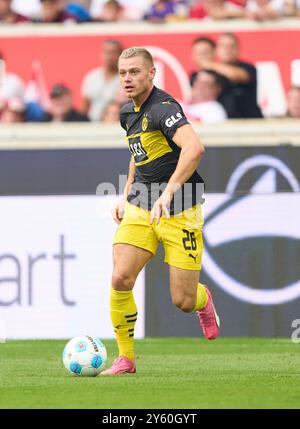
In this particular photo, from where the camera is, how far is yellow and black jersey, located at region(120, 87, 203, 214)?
8.02m

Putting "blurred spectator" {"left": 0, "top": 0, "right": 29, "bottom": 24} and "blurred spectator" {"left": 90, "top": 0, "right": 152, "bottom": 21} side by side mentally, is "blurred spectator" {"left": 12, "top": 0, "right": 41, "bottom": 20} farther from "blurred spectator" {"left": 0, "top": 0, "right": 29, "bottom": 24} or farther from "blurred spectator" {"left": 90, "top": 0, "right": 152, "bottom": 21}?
"blurred spectator" {"left": 90, "top": 0, "right": 152, "bottom": 21}

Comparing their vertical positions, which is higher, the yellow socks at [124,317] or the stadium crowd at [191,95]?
the stadium crowd at [191,95]

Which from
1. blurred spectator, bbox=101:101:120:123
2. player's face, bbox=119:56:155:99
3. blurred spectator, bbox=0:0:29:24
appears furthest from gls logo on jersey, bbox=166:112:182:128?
blurred spectator, bbox=0:0:29:24

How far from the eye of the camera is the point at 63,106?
13.9 metres

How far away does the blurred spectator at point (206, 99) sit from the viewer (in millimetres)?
13312

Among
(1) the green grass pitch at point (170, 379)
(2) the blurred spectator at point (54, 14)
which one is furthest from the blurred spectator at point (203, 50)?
(1) the green grass pitch at point (170, 379)

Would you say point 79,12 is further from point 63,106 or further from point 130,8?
point 63,106

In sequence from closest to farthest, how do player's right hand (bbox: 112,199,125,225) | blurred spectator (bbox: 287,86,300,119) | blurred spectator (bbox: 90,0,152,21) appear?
player's right hand (bbox: 112,199,125,225)
blurred spectator (bbox: 287,86,300,119)
blurred spectator (bbox: 90,0,152,21)

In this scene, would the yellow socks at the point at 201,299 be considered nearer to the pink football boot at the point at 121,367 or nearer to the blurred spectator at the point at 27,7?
the pink football boot at the point at 121,367

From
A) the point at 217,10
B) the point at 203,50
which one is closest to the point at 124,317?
the point at 203,50

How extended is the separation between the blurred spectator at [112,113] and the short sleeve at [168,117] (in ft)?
18.7

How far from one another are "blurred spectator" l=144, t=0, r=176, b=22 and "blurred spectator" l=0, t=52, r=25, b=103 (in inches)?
76.0

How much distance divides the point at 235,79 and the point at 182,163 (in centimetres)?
588
